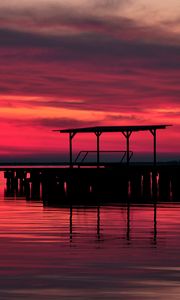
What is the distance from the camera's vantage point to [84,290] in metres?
15.7

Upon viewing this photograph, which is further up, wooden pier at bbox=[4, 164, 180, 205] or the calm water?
wooden pier at bbox=[4, 164, 180, 205]

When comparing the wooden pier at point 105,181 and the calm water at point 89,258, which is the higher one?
the wooden pier at point 105,181

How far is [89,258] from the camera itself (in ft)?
66.7

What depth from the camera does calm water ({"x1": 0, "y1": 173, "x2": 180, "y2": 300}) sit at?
15.7 metres

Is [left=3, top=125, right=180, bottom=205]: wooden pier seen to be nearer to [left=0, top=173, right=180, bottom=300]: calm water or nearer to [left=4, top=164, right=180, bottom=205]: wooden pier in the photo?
[left=4, top=164, right=180, bottom=205]: wooden pier

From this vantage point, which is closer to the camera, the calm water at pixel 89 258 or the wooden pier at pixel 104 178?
the calm water at pixel 89 258

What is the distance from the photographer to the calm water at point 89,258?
15703mm

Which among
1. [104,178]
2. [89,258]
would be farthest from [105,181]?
[89,258]

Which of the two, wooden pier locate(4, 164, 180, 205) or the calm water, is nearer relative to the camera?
the calm water

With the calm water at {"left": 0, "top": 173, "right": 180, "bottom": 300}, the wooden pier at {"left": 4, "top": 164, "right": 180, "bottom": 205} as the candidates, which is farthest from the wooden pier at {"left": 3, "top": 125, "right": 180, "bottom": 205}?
the calm water at {"left": 0, "top": 173, "right": 180, "bottom": 300}


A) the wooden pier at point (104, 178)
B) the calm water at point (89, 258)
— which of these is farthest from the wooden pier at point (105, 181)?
the calm water at point (89, 258)

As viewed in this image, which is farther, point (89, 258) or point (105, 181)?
point (105, 181)

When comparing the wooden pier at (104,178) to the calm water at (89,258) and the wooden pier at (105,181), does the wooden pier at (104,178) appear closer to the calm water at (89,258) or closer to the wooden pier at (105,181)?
the wooden pier at (105,181)

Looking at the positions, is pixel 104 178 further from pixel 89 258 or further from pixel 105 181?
pixel 89 258
